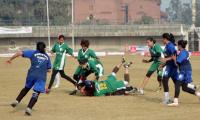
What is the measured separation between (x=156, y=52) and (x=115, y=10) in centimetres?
11262

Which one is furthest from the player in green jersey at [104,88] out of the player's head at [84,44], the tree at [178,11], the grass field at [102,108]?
the tree at [178,11]

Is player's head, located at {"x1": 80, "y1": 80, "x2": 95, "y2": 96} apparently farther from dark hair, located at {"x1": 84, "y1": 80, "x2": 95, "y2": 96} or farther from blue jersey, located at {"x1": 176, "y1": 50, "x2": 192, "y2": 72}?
blue jersey, located at {"x1": 176, "y1": 50, "x2": 192, "y2": 72}

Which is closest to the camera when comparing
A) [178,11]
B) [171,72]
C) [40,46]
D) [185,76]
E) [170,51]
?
[40,46]

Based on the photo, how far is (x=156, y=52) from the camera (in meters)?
18.0

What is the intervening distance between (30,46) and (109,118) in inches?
2586

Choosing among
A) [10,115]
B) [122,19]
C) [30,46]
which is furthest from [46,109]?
[122,19]

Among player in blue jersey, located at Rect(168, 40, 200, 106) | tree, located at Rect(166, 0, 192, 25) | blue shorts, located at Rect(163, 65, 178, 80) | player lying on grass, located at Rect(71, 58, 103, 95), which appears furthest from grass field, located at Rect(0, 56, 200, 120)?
tree, located at Rect(166, 0, 192, 25)

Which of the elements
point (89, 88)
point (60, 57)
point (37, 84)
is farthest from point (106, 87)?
point (37, 84)

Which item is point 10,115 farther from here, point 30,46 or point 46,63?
point 30,46

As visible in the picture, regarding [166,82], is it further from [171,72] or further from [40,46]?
[40,46]

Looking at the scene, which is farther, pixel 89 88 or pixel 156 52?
pixel 156 52

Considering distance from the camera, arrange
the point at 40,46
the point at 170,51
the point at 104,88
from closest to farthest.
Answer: the point at 40,46 → the point at 170,51 → the point at 104,88

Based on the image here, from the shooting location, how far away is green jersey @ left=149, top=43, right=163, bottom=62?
58.7ft

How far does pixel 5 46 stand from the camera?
252 ft
